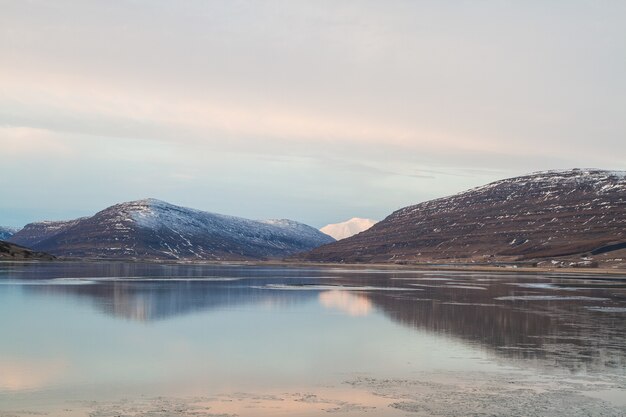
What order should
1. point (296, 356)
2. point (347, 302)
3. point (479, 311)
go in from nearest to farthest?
point (296, 356)
point (479, 311)
point (347, 302)

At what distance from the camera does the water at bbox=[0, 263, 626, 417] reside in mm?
23766

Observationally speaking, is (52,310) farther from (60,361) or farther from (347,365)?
(347,365)

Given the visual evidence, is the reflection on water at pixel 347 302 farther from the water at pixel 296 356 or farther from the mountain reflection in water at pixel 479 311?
the water at pixel 296 356

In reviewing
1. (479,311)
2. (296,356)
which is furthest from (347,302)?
(296,356)

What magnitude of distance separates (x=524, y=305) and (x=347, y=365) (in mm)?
34679

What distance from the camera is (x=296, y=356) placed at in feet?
110

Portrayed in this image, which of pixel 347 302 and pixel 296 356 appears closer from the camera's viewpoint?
pixel 296 356

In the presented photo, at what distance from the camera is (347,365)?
31.2m

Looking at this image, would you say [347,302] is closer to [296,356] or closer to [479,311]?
[479,311]

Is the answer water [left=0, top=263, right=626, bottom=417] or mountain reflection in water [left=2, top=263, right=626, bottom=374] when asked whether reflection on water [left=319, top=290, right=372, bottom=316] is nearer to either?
mountain reflection in water [left=2, top=263, right=626, bottom=374]

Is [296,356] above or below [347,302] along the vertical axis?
below

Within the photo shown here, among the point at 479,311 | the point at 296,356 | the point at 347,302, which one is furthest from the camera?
the point at 347,302

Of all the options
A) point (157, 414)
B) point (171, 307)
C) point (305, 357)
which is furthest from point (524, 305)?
point (157, 414)

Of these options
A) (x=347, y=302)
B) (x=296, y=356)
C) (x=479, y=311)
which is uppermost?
(x=479, y=311)
